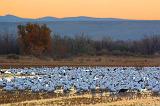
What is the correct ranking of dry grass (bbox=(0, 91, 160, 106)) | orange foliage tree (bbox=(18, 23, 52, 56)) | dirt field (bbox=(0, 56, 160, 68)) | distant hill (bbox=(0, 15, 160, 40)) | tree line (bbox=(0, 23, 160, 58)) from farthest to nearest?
distant hill (bbox=(0, 15, 160, 40))
tree line (bbox=(0, 23, 160, 58))
orange foliage tree (bbox=(18, 23, 52, 56))
dirt field (bbox=(0, 56, 160, 68))
dry grass (bbox=(0, 91, 160, 106))

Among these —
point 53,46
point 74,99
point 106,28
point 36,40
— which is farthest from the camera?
point 106,28

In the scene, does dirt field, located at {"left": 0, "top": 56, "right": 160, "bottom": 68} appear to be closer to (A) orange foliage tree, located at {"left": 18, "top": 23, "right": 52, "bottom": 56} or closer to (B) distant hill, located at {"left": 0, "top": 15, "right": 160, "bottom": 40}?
(A) orange foliage tree, located at {"left": 18, "top": 23, "right": 52, "bottom": 56}

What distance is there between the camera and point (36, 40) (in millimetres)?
54375

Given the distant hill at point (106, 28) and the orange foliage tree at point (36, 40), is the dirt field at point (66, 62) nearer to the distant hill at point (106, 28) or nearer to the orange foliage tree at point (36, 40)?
the orange foliage tree at point (36, 40)

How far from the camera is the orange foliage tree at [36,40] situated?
53.7m

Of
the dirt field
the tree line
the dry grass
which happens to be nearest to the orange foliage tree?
the tree line

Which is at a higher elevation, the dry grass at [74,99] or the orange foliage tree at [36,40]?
the dry grass at [74,99]

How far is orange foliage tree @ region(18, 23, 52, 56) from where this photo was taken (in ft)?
176

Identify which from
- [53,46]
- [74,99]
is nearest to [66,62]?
[53,46]

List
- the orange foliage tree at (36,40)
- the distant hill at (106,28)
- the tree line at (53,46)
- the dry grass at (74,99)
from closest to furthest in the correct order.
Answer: the dry grass at (74,99) → the orange foliage tree at (36,40) → the tree line at (53,46) → the distant hill at (106,28)

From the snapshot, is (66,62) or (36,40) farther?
(36,40)

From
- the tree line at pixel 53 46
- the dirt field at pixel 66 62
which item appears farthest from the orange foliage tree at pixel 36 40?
the dirt field at pixel 66 62

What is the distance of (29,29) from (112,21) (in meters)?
138

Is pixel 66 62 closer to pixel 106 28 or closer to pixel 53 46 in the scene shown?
pixel 53 46
